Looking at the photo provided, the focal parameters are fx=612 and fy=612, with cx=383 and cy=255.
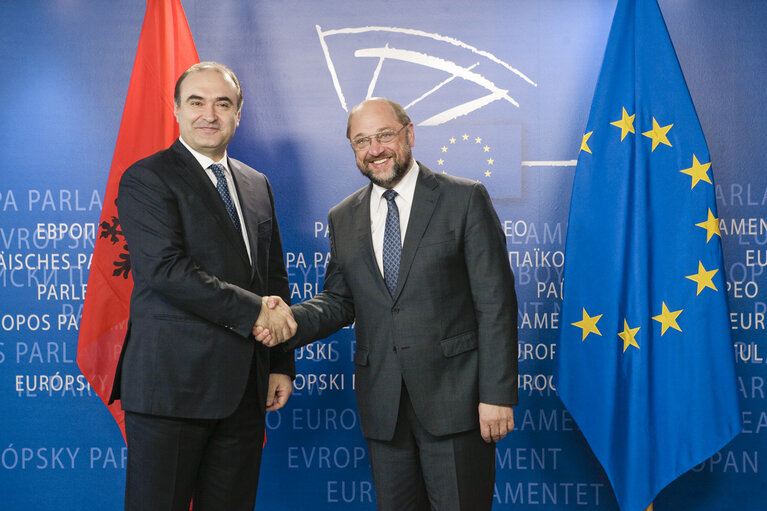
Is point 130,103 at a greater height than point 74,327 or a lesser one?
greater

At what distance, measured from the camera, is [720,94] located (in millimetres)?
3098

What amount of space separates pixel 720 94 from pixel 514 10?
3.69 feet

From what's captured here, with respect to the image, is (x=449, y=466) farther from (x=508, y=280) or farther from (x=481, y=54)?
(x=481, y=54)

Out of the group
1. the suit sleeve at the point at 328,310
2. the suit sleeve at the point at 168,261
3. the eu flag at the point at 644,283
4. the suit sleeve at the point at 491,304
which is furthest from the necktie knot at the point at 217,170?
the eu flag at the point at 644,283

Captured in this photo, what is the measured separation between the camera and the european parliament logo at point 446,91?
10.3 feet

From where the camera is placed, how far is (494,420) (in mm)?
2070

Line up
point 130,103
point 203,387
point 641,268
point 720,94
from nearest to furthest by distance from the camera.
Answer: point 203,387 < point 641,268 < point 130,103 < point 720,94

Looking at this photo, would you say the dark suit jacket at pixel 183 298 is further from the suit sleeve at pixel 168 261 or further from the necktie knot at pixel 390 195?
the necktie knot at pixel 390 195

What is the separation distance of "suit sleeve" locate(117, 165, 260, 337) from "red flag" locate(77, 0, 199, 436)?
76cm

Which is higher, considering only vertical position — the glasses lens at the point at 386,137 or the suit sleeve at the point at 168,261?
the glasses lens at the point at 386,137

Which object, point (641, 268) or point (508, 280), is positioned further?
point (641, 268)

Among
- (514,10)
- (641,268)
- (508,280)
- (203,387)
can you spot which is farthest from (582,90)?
(203,387)

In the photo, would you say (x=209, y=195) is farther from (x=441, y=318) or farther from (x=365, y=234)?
(x=441, y=318)

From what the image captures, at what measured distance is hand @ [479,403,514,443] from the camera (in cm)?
207
